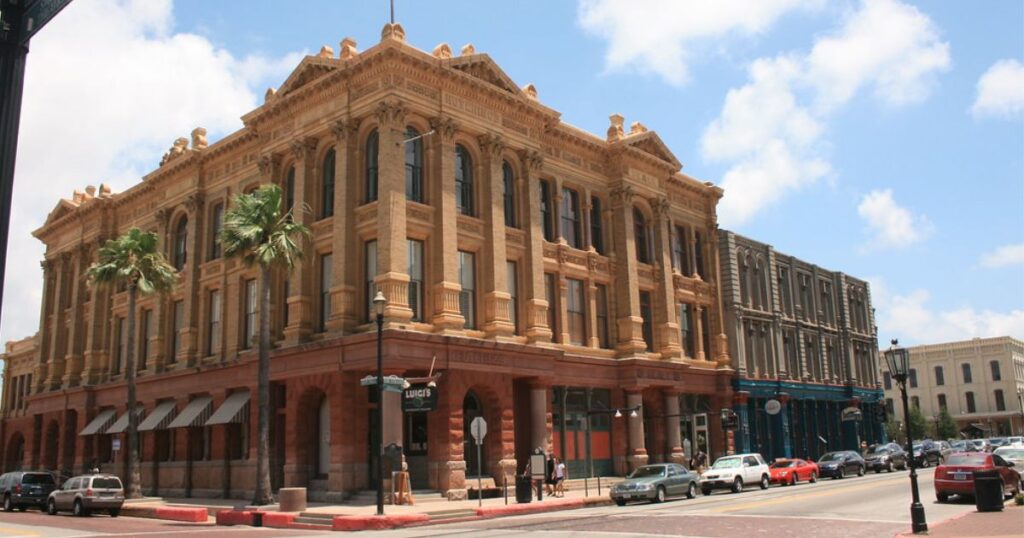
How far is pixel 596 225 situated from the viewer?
43750 mm

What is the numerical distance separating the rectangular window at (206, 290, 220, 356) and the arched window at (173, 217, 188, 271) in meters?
3.93

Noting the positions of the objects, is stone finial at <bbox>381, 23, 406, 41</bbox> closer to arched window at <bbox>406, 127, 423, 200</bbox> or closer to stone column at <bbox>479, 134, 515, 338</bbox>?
arched window at <bbox>406, 127, 423, 200</bbox>

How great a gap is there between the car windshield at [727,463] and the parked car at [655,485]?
3142 millimetres

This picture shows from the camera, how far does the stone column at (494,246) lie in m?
35.0

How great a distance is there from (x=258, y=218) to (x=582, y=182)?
55.7 ft

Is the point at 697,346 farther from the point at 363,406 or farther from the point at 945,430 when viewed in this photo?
the point at 945,430

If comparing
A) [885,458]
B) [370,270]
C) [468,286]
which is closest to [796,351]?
[885,458]

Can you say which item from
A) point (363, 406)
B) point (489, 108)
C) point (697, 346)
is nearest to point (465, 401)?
point (363, 406)

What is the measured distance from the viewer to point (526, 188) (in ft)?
127

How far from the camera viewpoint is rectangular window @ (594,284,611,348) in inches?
1670

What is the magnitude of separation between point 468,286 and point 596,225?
34.8ft

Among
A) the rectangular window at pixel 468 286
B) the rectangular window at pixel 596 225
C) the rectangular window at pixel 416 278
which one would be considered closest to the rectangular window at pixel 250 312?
the rectangular window at pixel 416 278

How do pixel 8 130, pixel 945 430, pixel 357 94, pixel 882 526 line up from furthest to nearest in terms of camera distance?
pixel 945 430 < pixel 357 94 < pixel 882 526 < pixel 8 130

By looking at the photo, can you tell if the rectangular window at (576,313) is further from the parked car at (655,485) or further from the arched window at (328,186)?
the arched window at (328,186)
